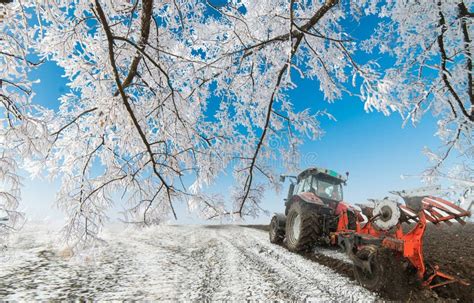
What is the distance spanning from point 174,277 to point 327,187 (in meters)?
5.27

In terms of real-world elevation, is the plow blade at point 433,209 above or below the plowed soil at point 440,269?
above

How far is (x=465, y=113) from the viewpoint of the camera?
6.81m

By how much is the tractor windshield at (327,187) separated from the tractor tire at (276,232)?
4.98 feet

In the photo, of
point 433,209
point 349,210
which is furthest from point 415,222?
point 349,210

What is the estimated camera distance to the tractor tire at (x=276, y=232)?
8609 millimetres

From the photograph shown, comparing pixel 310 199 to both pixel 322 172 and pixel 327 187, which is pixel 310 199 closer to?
pixel 322 172

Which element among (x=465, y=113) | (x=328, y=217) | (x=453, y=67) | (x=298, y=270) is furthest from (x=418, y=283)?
(x=453, y=67)

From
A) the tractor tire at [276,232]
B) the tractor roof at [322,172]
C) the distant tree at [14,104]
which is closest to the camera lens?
the distant tree at [14,104]

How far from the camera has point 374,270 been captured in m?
4.13

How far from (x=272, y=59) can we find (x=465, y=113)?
200 inches

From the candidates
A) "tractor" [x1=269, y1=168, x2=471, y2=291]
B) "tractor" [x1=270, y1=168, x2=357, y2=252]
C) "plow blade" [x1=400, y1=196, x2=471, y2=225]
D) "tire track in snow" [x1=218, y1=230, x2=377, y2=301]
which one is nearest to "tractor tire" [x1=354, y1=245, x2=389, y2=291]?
"tractor" [x1=269, y1=168, x2=471, y2=291]

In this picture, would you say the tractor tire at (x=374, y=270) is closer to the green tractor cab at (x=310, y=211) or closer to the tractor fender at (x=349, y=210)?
the tractor fender at (x=349, y=210)

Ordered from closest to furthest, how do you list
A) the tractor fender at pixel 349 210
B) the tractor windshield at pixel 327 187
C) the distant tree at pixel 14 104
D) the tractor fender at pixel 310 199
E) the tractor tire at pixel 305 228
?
1. the distant tree at pixel 14 104
2. the tractor fender at pixel 349 210
3. the tractor tire at pixel 305 228
4. the tractor fender at pixel 310 199
5. the tractor windshield at pixel 327 187

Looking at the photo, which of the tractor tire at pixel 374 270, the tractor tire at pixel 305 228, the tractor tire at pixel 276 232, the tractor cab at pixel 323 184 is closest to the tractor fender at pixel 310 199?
the tractor tire at pixel 305 228
